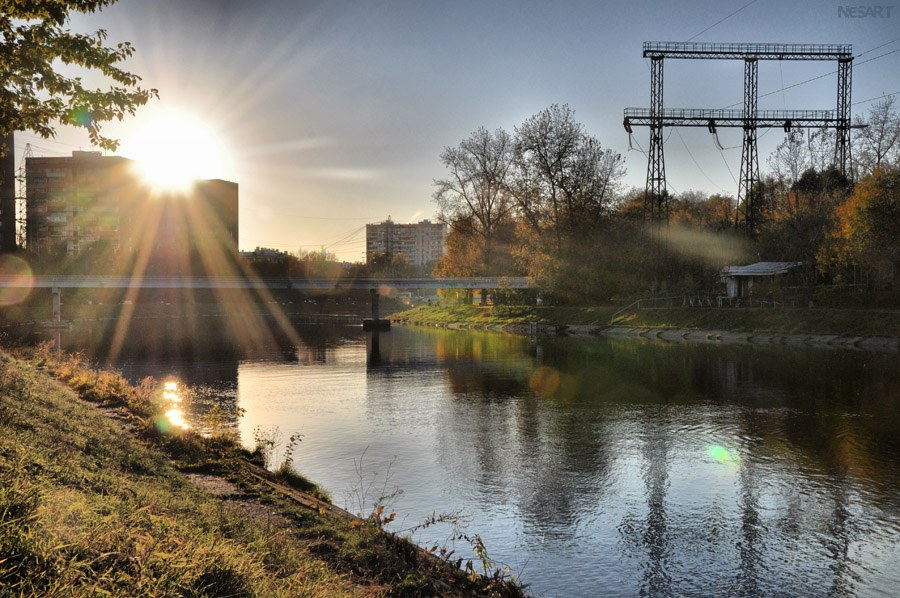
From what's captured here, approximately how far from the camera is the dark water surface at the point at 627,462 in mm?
11555

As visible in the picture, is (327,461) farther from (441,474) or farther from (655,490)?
(655,490)

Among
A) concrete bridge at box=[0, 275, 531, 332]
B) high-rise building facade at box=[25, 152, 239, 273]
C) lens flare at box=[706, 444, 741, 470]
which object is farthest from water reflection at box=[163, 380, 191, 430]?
high-rise building facade at box=[25, 152, 239, 273]

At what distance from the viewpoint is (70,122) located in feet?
50.4

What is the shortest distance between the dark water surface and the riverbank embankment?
1288 cm

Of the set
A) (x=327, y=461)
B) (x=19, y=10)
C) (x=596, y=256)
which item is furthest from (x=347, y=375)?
(x=596, y=256)

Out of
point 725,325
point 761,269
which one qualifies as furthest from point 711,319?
point 761,269

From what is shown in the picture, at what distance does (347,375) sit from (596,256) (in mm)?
46563

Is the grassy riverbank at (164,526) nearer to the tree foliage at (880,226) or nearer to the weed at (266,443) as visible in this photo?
the weed at (266,443)

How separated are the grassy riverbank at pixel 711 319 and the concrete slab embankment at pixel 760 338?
2.60 ft

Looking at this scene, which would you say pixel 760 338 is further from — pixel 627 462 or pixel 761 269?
pixel 627 462

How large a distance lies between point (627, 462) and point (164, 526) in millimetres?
12880

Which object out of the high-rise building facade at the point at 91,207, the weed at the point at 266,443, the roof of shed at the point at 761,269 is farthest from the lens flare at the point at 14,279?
the roof of shed at the point at 761,269

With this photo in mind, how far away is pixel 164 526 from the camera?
8.09 metres

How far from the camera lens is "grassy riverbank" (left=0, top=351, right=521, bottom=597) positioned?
6332mm
